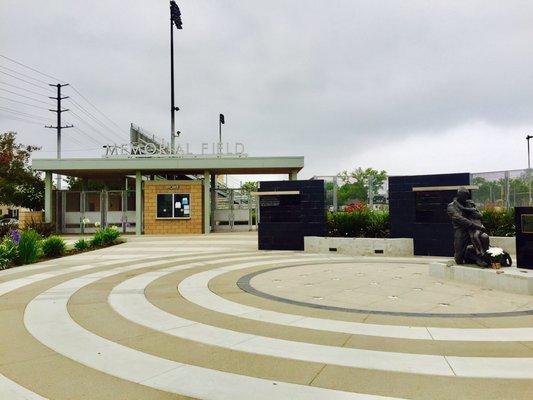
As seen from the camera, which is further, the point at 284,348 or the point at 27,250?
the point at 27,250

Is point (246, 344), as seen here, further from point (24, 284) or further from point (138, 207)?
point (138, 207)

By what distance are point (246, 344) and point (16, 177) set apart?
141ft

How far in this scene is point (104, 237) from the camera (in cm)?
1934

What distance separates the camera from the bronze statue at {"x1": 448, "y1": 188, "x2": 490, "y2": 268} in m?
9.32

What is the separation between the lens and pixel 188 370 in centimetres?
421

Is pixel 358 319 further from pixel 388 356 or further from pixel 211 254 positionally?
pixel 211 254

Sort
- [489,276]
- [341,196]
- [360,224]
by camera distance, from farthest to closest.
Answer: [341,196], [360,224], [489,276]

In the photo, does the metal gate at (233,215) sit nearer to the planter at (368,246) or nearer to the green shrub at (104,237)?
the green shrub at (104,237)

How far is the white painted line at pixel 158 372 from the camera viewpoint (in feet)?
12.0

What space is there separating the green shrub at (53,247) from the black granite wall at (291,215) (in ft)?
26.8

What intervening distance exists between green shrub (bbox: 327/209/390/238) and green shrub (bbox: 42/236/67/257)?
11.1 meters

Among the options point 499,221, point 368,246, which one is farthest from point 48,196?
point 499,221

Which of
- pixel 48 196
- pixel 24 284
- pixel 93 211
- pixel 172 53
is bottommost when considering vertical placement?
pixel 24 284

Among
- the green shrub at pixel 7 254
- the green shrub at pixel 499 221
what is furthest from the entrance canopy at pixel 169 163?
the green shrub at pixel 7 254
